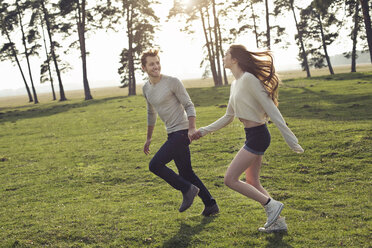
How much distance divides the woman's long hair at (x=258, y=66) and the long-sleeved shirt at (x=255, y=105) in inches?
4.7

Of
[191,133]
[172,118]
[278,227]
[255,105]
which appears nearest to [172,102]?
[172,118]

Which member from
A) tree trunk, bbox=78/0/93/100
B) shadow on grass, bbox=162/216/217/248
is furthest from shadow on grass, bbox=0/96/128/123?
shadow on grass, bbox=162/216/217/248

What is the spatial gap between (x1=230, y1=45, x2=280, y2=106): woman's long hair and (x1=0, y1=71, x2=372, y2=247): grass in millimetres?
2165

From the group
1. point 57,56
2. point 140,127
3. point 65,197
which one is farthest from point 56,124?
point 57,56

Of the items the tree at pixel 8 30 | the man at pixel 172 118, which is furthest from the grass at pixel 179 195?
the tree at pixel 8 30

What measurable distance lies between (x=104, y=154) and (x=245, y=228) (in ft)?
27.3

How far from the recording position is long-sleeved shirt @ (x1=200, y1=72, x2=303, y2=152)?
4.61 meters

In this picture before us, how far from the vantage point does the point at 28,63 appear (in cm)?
5278

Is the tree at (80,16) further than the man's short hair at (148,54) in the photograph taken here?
Yes

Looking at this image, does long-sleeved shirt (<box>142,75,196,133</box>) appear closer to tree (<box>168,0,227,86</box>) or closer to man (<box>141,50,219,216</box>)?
man (<box>141,50,219,216</box>)

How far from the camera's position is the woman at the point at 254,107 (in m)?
4.62

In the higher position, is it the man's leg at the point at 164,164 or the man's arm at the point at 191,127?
the man's arm at the point at 191,127

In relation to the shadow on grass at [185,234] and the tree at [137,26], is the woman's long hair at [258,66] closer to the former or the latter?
the shadow on grass at [185,234]

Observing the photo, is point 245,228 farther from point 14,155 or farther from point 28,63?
point 28,63
